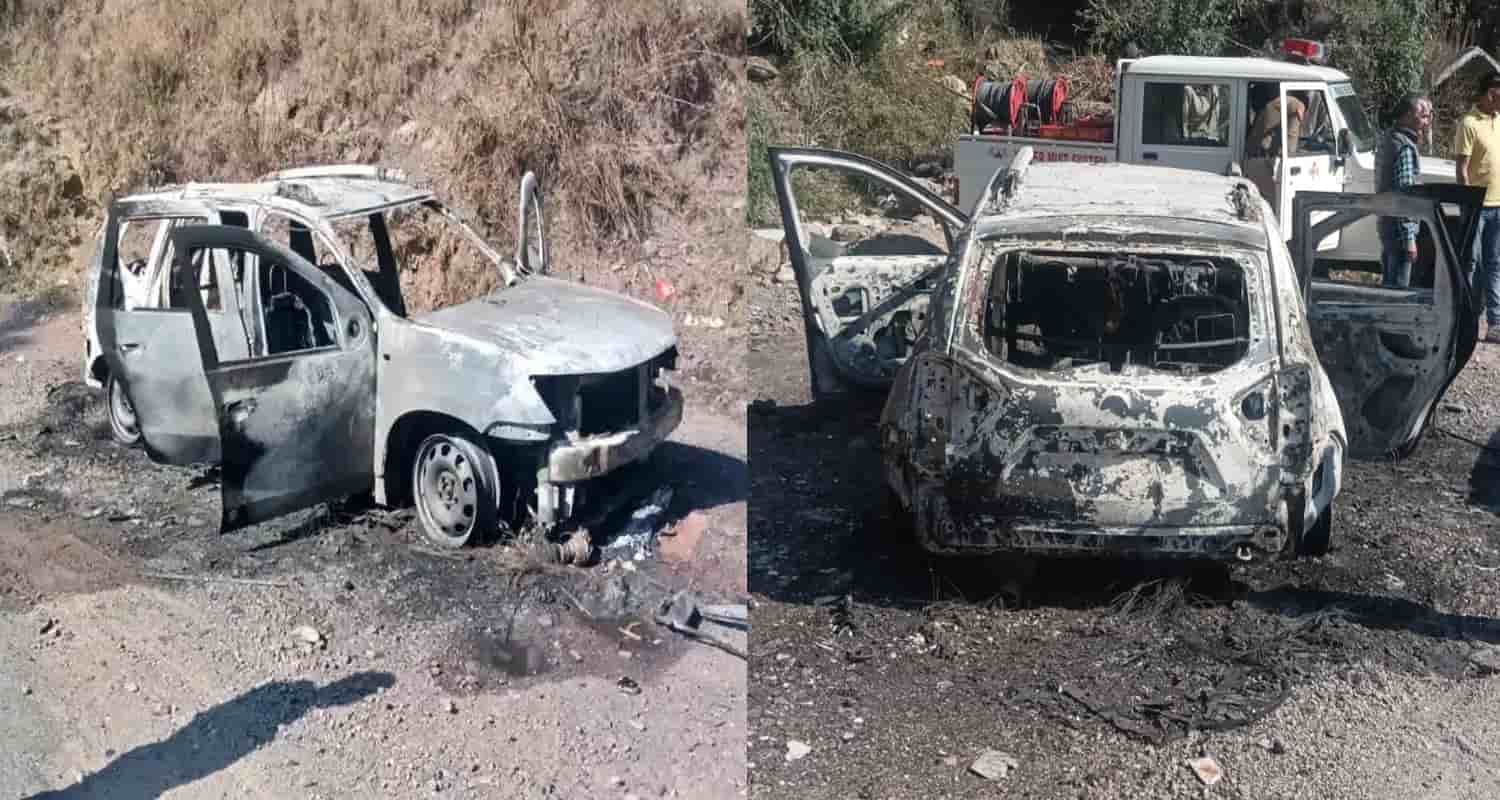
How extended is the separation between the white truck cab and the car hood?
4916 millimetres

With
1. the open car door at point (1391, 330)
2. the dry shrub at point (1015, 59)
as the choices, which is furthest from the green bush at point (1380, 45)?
the open car door at point (1391, 330)

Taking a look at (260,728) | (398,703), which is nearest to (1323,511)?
(398,703)

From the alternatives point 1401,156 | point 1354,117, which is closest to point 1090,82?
point 1354,117

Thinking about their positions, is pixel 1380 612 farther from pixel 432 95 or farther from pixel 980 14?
pixel 980 14

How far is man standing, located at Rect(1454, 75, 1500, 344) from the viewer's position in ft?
27.1

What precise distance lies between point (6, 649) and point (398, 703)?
1.38 meters

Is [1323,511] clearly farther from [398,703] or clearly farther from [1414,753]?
[398,703]

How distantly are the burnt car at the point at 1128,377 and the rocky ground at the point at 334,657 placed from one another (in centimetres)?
98

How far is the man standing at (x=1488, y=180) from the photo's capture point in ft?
27.1

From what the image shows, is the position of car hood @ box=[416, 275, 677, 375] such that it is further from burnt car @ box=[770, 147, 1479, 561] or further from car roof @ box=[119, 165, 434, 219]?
burnt car @ box=[770, 147, 1479, 561]

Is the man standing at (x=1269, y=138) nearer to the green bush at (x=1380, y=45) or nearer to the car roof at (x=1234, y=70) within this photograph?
the car roof at (x=1234, y=70)

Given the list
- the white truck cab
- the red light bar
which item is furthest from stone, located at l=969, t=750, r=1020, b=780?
the red light bar

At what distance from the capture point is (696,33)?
28.4ft

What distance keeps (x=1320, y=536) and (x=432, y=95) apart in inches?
217
